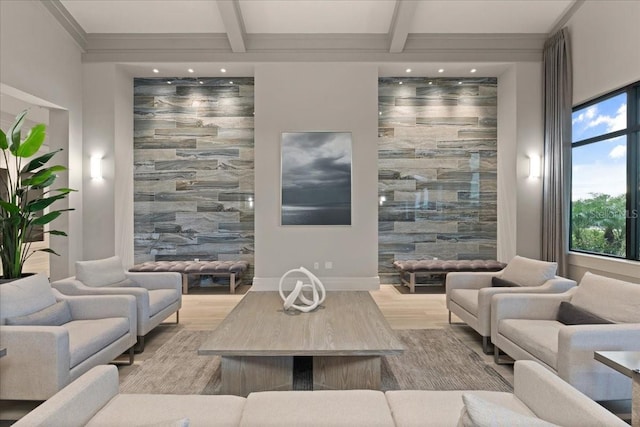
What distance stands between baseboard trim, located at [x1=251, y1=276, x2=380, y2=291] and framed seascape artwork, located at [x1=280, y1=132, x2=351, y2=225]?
867 mm

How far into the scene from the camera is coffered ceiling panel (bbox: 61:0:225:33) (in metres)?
5.15

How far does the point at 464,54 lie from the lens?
5.94m

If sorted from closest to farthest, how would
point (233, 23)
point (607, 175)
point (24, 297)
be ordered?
point (24, 297) → point (607, 175) → point (233, 23)

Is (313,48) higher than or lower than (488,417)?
higher

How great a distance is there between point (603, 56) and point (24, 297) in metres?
6.38

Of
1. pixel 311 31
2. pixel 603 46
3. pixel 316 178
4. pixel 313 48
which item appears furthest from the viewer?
pixel 316 178

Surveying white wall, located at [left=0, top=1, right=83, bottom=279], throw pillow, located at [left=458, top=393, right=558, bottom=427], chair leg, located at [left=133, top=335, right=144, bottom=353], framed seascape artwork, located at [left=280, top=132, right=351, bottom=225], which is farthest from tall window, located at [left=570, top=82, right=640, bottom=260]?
white wall, located at [left=0, top=1, right=83, bottom=279]

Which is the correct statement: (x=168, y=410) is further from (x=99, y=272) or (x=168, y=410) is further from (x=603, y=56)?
(x=603, y=56)

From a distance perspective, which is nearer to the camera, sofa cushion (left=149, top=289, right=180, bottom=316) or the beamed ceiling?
sofa cushion (left=149, top=289, right=180, bottom=316)

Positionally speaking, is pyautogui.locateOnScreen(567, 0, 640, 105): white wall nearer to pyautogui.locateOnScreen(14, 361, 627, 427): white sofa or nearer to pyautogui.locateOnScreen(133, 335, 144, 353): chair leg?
pyautogui.locateOnScreen(14, 361, 627, 427): white sofa

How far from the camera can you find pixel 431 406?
1.67 metres

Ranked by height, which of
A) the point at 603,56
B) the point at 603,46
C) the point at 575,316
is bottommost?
the point at 575,316

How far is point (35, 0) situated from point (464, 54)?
579 cm

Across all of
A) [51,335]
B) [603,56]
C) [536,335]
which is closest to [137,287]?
[51,335]
